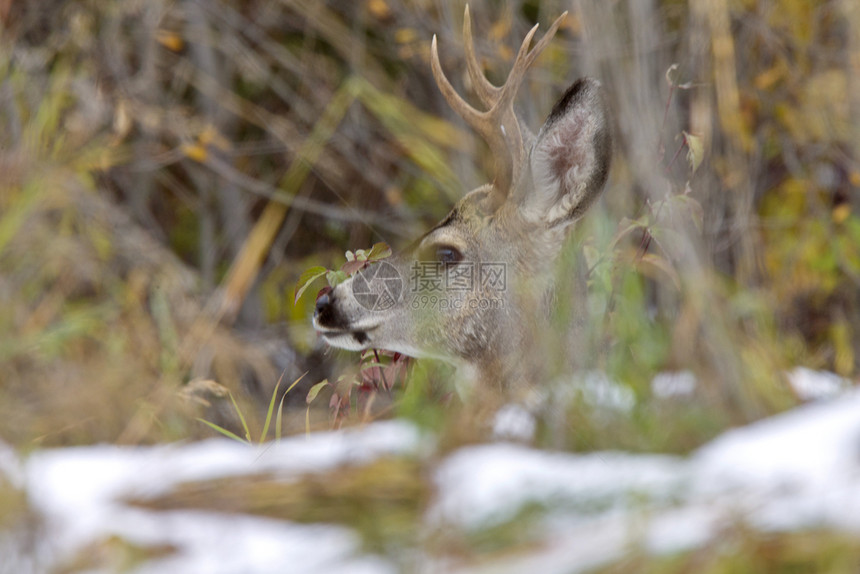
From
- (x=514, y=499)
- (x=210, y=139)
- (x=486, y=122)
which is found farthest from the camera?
(x=210, y=139)

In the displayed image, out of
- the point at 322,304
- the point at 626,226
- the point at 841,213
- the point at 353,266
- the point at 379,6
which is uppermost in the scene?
the point at 379,6

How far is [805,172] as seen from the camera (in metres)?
5.11

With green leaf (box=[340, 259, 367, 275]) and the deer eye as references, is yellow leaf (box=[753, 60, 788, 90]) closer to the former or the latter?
the deer eye

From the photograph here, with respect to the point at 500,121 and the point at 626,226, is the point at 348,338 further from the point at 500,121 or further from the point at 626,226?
the point at 626,226

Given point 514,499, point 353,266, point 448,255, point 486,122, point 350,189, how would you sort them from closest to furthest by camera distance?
1. point 514,499
2. point 353,266
3. point 486,122
4. point 448,255
5. point 350,189

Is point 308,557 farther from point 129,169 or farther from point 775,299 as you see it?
point 129,169

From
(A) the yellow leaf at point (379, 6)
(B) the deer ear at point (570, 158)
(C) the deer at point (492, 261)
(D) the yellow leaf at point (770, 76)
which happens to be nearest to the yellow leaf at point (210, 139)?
(A) the yellow leaf at point (379, 6)

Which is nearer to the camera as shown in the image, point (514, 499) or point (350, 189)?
point (514, 499)

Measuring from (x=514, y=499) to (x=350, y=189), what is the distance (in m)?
5.23

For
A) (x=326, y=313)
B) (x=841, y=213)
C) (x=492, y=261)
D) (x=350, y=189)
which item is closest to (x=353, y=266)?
(x=326, y=313)

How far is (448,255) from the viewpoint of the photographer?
3.04 m

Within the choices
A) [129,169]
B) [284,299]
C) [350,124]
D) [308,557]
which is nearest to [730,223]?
[350,124]

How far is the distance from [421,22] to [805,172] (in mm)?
2281

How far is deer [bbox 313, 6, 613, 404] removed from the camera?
111 inches
